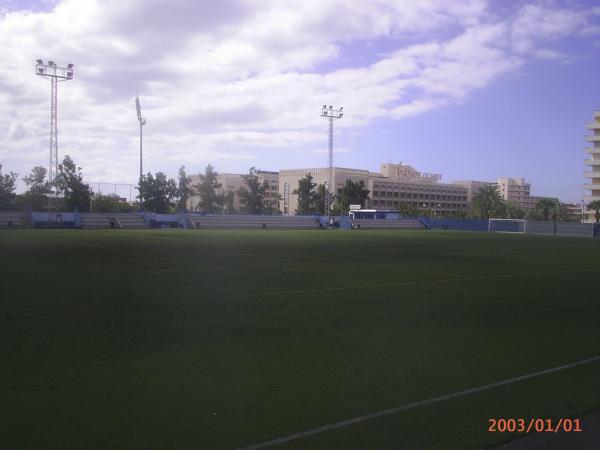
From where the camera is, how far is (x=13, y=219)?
46.2 m

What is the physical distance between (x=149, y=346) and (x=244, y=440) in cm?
317

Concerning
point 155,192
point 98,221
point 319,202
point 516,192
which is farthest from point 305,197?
point 516,192

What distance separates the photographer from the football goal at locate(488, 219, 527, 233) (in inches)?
2324

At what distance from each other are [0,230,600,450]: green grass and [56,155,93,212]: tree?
1891 inches

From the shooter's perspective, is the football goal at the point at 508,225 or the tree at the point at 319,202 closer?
the football goal at the point at 508,225

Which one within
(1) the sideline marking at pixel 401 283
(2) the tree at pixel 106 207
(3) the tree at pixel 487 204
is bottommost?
(1) the sideline marking at pixel 401 283

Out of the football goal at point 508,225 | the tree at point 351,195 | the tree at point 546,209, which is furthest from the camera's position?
the tree at point 546,209

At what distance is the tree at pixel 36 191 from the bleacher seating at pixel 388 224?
3691cm

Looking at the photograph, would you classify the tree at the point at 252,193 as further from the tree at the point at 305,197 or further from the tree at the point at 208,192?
the tree at the point at 305,197

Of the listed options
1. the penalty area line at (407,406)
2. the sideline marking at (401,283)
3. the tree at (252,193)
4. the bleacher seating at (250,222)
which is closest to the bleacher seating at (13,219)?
the bleacher seating at (250,222)

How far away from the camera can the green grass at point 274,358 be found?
434 cm

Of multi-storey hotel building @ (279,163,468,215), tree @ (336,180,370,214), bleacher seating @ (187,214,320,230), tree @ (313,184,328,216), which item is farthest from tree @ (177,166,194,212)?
multi-storey hotel building @ (279,163,468,215)

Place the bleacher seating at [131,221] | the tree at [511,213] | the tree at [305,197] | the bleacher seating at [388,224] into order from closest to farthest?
the bleacher seating at [131,221]
the bleacher seating at [388,224]
the tree at [305,197]
the tree at [511,213]

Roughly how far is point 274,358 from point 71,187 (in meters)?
57.6
